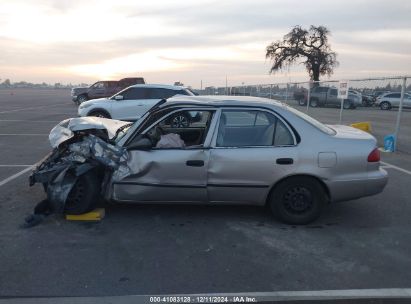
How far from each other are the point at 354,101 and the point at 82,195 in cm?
3162

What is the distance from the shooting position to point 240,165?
522 centimetres

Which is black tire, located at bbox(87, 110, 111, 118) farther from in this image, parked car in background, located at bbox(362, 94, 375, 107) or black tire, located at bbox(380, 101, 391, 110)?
black tire, located at bbox(380, 101, 391, 110)

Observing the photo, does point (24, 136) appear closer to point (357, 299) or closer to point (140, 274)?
point (140, 274)

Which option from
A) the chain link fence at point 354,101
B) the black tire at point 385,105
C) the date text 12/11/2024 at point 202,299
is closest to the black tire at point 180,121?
the date text 12/11/2024 at point 202,299

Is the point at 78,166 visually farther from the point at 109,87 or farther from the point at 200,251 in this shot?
the point at 109,87

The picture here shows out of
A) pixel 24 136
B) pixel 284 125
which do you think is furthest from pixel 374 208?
pixel 24 136

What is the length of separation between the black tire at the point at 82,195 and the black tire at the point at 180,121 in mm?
1357

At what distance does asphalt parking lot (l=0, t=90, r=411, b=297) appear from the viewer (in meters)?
3.88

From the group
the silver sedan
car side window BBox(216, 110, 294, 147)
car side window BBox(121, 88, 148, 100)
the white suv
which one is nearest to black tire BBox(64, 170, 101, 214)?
the silver sedan

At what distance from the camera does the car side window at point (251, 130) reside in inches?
210

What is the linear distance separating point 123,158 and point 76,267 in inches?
62.1

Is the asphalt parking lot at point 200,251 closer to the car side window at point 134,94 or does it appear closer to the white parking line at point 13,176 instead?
the white parking line at point 13,176

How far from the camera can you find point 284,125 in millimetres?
5348

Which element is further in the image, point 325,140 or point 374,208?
point 374,208
